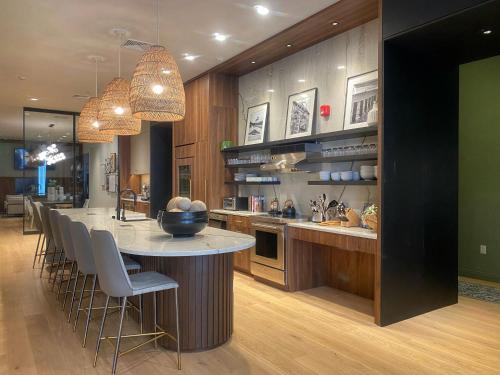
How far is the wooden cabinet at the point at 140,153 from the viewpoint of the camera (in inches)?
360

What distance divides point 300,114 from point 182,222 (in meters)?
2.65

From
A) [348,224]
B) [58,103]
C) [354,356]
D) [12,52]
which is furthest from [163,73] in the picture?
[58,103]

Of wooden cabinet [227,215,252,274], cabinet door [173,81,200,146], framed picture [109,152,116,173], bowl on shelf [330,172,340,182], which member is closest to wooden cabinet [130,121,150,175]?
framed picture [109,152,116,173]

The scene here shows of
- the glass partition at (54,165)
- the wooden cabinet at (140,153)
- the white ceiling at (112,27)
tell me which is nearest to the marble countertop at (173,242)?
the white ceiling at (112,27)

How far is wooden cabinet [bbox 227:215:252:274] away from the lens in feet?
16.6

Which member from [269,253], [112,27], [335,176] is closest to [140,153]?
[112,27]

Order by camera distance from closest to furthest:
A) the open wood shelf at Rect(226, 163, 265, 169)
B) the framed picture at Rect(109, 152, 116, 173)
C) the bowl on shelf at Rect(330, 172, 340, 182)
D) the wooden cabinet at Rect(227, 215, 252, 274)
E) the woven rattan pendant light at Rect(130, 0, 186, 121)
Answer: the woven rattan pendant light at Rect(130, 0, 186, 121), the bowl on shelf at Rect(330, 172, 340, 182), the wooden cabinet at Rect(227, 215, 252, 274), the open wood shelf at Rect(226, 163, 265, 169), the framed picture at Rect(109, 152, 116, 173)

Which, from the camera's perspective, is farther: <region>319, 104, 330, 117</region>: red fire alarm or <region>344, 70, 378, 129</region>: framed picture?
<region>319, 104, 330, 117</region>: red fire alarm

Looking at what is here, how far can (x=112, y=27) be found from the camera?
427 cm

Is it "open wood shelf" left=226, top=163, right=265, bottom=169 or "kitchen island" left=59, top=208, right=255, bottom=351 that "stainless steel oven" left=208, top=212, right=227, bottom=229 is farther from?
"kitchen island" left=59, top=208, right=255, bottom=351

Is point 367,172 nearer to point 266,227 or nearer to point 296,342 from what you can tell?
point 266,227

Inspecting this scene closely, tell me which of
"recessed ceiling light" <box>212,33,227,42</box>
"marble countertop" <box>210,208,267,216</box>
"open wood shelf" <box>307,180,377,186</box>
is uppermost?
"recessed ceiling light" <box>212,33,227,42</box>

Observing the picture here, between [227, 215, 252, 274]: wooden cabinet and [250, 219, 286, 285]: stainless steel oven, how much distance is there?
185mm

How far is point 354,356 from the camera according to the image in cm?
278
